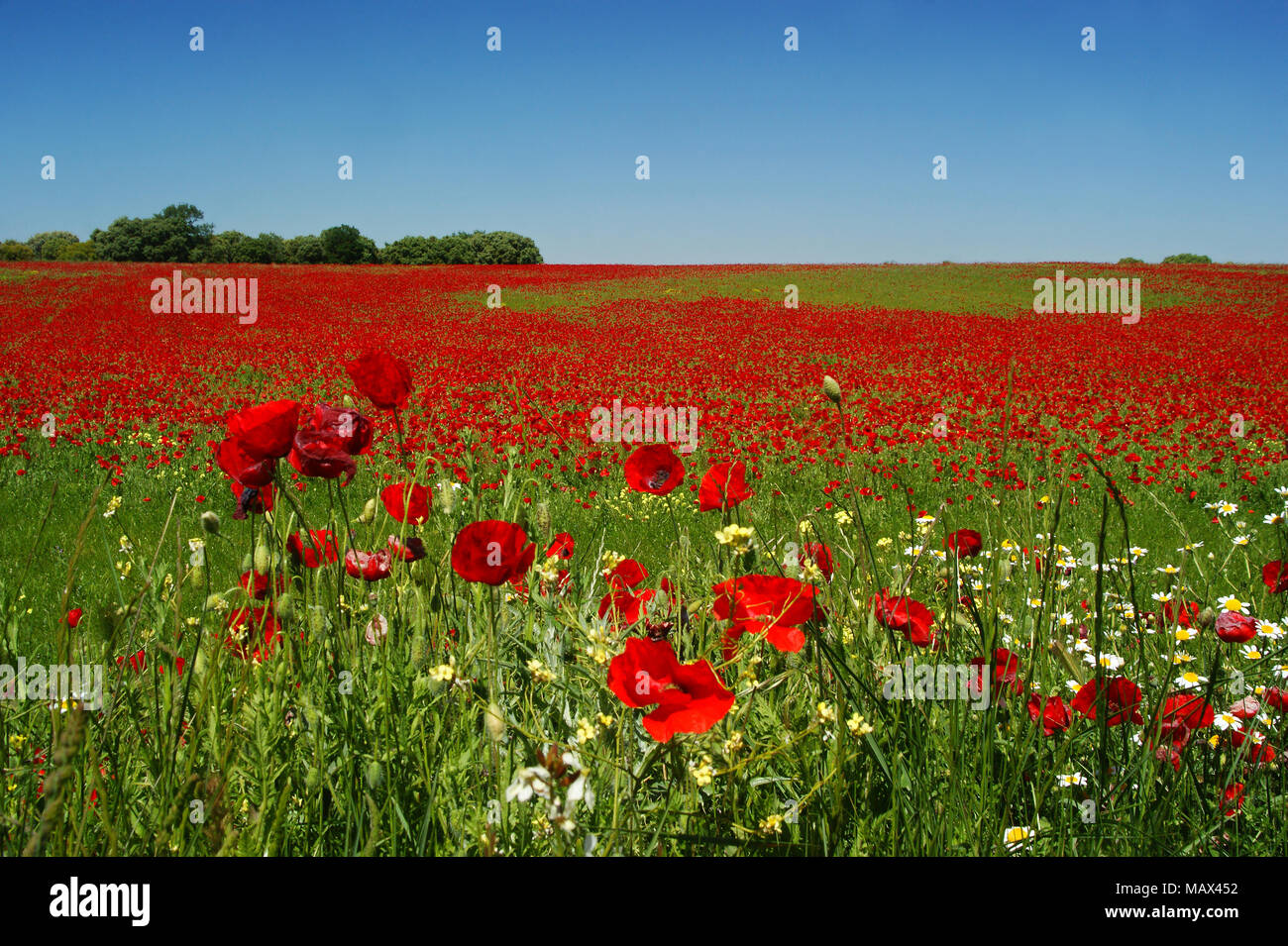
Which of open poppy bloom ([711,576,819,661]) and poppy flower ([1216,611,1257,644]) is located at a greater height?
open poppy bloom ([711,576,819,661])

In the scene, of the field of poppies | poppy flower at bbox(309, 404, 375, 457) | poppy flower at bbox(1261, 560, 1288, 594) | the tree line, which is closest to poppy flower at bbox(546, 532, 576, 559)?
the field of poppies

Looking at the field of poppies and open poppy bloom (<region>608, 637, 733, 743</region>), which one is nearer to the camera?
open poppy bloom (<region>608, 637, 733, 743</region>)

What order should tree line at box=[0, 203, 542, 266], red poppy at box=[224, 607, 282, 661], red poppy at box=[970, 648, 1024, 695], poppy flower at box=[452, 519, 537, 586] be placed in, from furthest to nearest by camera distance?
tree line at box=[0, 203, 542, 266], red poppy at box=[224, 607, 282, 661], red poppy at box=[970, 648, 1024, 695], poppy flower at box=[452, 519, 537, 586]

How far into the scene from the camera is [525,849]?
116 centimetres

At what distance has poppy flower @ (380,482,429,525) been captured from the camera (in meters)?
1.50

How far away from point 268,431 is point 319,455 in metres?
0.08

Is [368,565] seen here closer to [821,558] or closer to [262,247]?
[821,558]

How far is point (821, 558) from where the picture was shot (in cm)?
166

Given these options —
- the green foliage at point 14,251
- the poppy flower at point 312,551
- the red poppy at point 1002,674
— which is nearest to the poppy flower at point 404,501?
the poppy flower at point 312,551

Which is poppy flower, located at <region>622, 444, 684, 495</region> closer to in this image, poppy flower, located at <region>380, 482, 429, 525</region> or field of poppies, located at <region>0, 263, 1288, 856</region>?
field of poppies, located at <region>0, 263, 1288, 856</region>

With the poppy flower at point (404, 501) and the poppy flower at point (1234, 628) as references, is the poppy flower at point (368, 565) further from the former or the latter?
the poppy flower at point (1234, 628)

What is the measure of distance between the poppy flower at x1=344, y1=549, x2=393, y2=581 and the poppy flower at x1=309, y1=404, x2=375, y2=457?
0.23 metres
